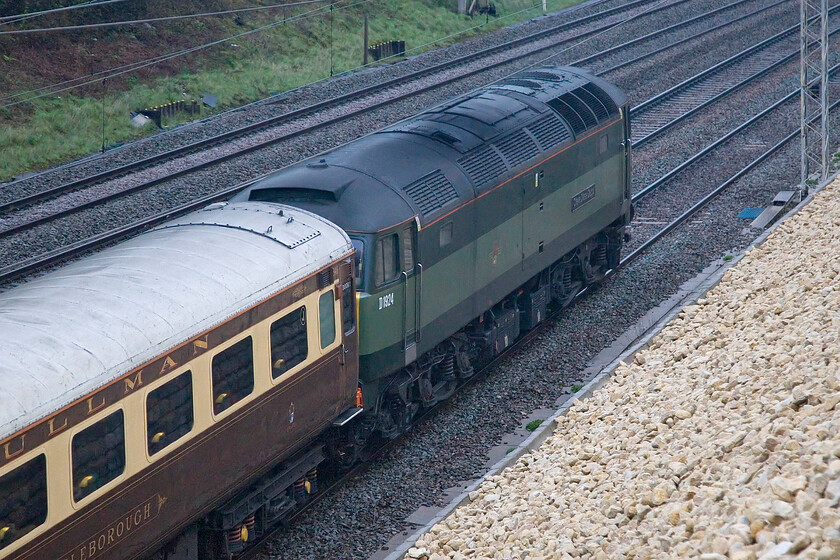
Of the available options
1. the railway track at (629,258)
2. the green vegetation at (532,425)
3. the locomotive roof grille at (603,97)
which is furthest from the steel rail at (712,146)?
the green vegetation at (532,425)

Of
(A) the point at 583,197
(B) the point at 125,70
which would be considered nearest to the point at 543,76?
(A) the point at 583,197

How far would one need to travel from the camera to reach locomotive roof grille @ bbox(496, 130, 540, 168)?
1600cm

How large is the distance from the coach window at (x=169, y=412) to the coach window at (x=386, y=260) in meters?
3.58

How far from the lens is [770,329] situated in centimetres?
1346

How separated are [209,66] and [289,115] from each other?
688 cm

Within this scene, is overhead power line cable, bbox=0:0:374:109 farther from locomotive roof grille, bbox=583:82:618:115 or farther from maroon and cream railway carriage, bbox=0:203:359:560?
maroon and cream railway carriage, bbox=0:203:359:560

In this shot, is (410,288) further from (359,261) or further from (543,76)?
(543,76)

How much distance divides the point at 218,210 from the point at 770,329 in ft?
23.6

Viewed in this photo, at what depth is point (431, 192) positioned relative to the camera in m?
14.2

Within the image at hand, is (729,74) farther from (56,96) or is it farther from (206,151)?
(56,96)

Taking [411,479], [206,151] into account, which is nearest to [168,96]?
[206,151]

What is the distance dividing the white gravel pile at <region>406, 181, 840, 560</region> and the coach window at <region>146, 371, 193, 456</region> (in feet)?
8.96

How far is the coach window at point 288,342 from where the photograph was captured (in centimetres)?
1116

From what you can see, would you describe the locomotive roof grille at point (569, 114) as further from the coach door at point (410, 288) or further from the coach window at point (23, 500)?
the coach window at point (23, 500)
